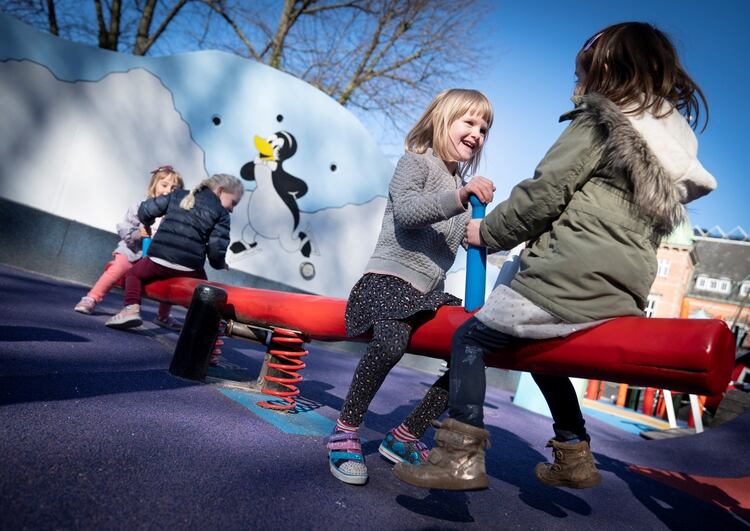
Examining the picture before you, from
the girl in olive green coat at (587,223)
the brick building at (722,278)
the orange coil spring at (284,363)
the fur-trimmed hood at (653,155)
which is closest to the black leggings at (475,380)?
the girl in olive green coat at (587,223)

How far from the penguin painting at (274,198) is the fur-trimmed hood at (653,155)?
20.5ft

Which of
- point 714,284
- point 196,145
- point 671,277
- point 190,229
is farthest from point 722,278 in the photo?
point 190,229

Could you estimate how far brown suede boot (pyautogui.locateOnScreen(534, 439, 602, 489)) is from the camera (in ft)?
5.87

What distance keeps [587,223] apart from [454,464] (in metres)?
0.78

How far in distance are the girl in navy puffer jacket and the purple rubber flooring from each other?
1.14 feet

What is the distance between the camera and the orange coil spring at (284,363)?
2.83 metres

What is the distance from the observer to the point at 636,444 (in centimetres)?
520

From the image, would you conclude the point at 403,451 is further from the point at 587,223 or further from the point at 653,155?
the point at 653,155

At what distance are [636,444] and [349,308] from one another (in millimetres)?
4202

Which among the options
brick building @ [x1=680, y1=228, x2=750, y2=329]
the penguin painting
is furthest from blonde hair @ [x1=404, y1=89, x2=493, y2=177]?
brick building @ [x1=680, y1=228, x2=750, y2=329]

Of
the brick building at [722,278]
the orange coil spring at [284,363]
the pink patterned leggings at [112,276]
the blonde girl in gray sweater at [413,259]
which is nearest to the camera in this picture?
the blonde girl in gray sweater at [413,259]

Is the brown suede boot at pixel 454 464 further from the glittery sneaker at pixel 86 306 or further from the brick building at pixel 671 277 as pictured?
the brick building at pixel 671 277

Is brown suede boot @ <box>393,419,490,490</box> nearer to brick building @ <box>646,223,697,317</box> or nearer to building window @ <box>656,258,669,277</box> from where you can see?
brick building @ <box>646,223,697,317</box>

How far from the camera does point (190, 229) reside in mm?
4094
